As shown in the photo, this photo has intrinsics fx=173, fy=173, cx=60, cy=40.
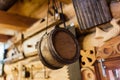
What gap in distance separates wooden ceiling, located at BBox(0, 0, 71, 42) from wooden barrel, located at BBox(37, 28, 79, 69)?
33.4 inches

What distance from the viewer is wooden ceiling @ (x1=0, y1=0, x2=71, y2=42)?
1836 mm

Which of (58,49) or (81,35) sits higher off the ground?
(81,35)

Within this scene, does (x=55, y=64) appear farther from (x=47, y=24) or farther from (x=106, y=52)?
(x=47, y=24)

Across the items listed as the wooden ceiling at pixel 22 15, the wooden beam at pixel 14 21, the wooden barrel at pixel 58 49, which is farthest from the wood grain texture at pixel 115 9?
the wooden beam at pixel 14 21

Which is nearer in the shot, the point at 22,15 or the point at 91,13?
the point at 91,13

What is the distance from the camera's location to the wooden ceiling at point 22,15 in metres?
1.84

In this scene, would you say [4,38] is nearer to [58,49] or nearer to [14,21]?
[14,21]

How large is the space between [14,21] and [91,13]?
3.25 ft

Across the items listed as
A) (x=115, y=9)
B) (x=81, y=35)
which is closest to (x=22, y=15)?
(x=81, y=35)

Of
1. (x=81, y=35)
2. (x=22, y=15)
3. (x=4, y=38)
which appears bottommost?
(x=81, y=35)

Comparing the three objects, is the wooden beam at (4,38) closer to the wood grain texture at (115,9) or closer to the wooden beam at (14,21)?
the wooden beam at (14,21)

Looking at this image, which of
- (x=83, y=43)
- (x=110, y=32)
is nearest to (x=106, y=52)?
(x=110, y=32)

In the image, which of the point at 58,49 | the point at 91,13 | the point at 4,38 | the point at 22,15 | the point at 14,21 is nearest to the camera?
the point at 58,49

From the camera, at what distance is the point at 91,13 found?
1187mm
